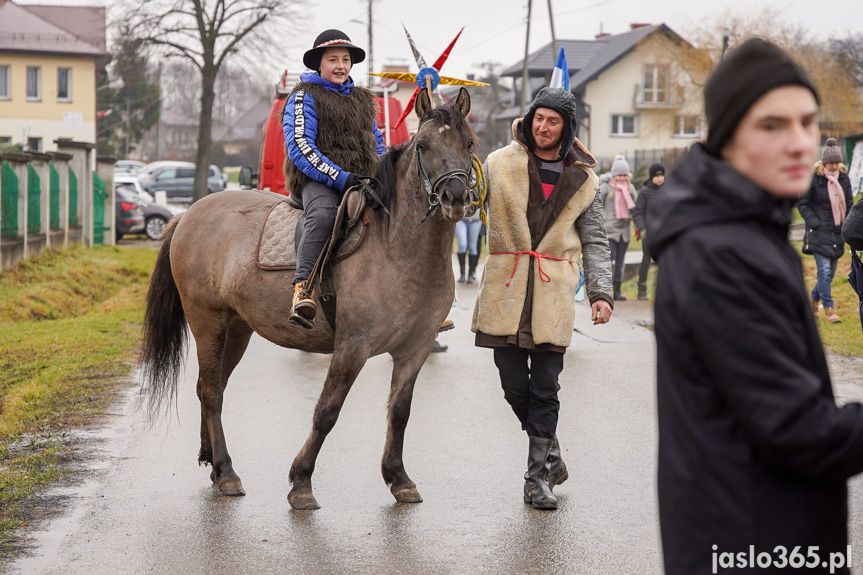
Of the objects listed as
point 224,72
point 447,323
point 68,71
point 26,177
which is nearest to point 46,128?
point 68,71

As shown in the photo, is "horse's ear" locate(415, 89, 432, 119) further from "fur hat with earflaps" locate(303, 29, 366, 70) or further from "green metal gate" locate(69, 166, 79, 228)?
"green metal gate" locate(69, 166, 79, 228)

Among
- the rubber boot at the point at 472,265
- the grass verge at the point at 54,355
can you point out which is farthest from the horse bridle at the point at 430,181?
the rubber boot at the point at 472,265

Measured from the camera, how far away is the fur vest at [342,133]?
18.9 feet

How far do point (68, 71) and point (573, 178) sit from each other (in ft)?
181

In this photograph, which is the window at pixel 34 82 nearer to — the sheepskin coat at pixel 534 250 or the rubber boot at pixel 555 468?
the sheepskin coat at pixel 534 250

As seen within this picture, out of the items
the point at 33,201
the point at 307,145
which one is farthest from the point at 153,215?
the point at 307,145

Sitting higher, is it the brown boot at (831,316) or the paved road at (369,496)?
the brown boot at (831,316)

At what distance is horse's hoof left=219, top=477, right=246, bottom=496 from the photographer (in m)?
5.62

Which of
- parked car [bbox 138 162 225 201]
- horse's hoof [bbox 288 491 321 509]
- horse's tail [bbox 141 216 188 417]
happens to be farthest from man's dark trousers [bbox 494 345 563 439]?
parked car [bbox 138 162 225 201]

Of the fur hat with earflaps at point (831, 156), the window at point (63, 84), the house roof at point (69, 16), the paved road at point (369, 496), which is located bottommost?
the paved road at point (369, 496)

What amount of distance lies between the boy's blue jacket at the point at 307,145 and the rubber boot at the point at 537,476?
6.13 ft

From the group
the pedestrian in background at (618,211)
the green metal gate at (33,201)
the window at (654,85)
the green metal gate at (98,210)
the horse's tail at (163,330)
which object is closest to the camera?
the horse's tail at (163,330)

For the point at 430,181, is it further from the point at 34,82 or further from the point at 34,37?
the point at 34,37

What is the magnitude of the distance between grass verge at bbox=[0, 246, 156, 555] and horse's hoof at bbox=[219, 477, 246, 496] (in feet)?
3.39
